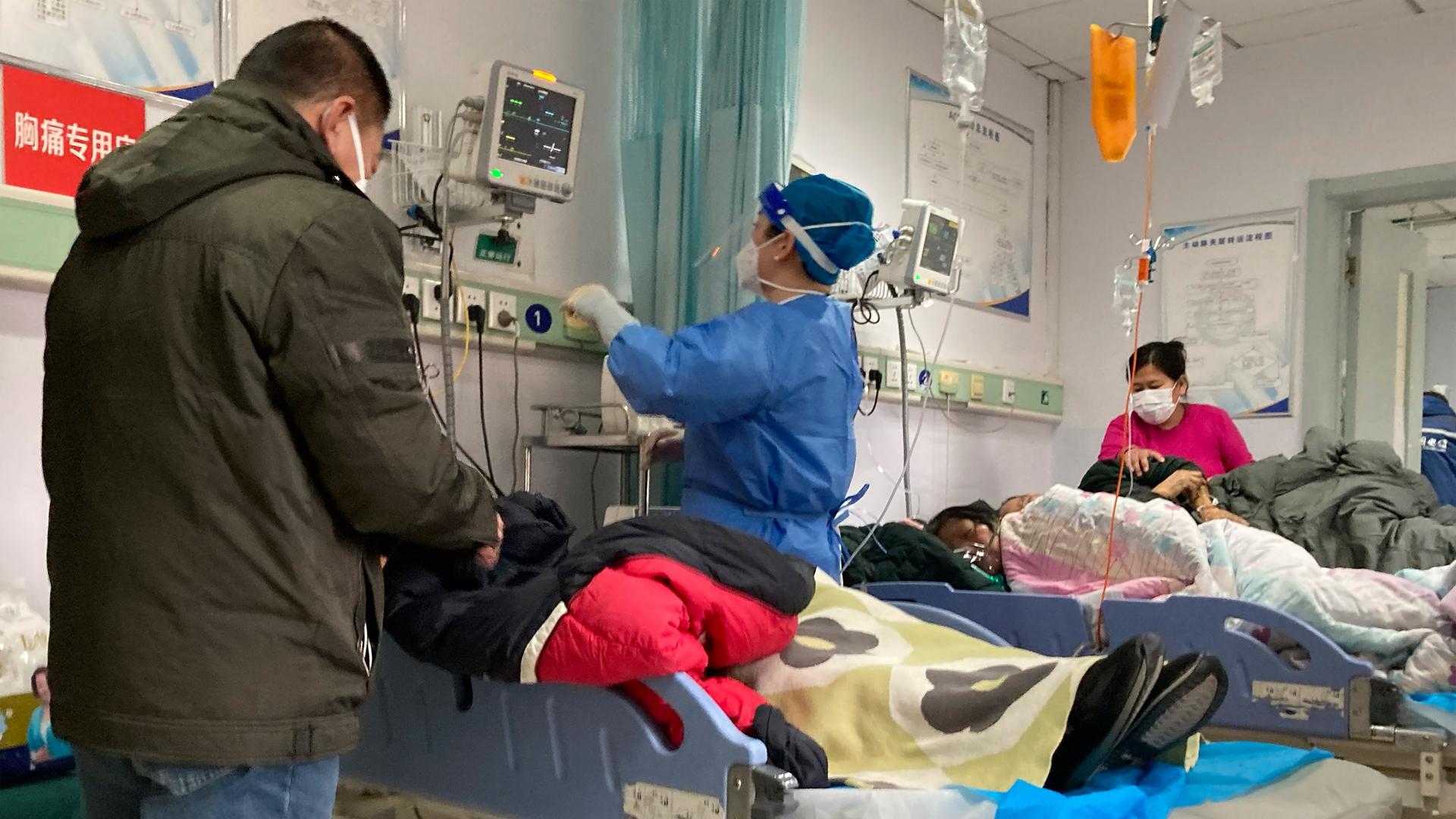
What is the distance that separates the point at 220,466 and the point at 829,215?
1.47 metres

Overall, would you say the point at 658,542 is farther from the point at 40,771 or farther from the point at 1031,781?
the point at 40,771

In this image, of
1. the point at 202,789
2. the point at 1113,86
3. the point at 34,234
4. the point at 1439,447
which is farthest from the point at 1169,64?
the point at 1439,447

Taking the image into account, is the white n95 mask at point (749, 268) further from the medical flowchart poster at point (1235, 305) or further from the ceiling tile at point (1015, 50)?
the medical flowchart poster at point (1235, 305)

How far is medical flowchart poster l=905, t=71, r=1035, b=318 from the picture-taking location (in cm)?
423

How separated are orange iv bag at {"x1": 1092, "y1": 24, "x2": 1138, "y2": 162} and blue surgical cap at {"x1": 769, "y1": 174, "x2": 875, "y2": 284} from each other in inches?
25.7

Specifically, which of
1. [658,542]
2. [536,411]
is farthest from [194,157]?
[536,411]

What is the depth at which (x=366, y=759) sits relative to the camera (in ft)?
5.84

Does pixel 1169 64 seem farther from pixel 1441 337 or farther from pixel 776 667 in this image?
pixel 1441 337

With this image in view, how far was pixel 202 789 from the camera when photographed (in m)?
1.08

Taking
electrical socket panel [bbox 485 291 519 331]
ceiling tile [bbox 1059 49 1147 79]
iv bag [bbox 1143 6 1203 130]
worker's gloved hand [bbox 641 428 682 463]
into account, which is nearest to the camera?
iv bag [bbox 1143 6 1203 130]

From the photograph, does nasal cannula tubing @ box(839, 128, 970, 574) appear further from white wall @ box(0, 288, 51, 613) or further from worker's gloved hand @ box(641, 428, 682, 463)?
white wall @ box(0, 288, 51, 613)

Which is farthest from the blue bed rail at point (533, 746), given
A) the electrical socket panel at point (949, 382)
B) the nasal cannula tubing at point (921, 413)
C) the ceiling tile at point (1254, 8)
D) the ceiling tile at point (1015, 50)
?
the ceiling tile at point (1254, 8)

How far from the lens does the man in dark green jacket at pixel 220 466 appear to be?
1066mm

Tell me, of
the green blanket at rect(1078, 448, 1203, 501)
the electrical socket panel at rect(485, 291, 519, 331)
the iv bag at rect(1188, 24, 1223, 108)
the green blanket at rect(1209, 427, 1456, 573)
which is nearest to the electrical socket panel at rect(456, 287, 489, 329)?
the electrical socket panel at rect(485, 291, 519, 331)
